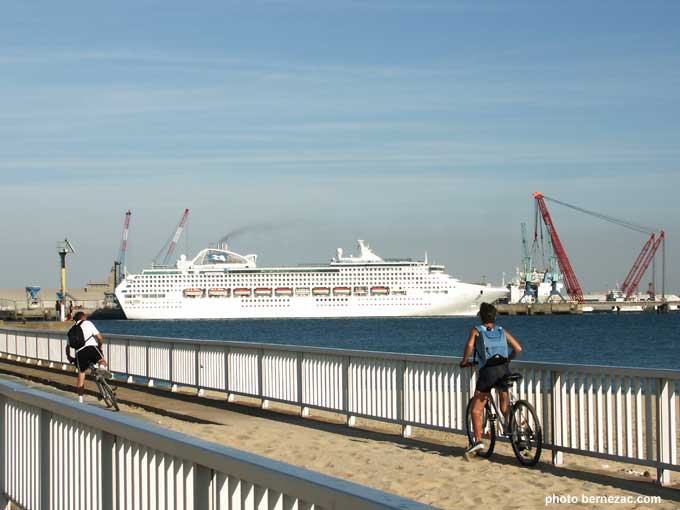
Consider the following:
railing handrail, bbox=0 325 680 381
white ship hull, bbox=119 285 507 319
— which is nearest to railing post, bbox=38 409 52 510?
railing handrail, bbox=0 325 680 381

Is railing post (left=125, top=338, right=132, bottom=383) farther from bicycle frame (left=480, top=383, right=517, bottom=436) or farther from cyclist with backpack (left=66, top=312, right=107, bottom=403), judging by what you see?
bicycle frame (left=480, top=383, right=517, bottom=436)

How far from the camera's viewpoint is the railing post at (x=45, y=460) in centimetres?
530

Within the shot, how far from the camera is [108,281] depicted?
16650 cm

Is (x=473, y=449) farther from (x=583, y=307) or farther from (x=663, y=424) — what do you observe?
(x=583, y=307)

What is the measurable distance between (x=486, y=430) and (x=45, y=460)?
5.33 m

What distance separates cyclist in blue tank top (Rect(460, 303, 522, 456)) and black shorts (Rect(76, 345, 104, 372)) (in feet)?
20.4

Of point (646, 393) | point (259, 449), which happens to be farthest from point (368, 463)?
point (646, 393)

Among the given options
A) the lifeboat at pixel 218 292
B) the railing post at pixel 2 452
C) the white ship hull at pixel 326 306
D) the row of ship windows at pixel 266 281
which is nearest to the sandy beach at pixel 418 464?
the railing post at pixel 2 452

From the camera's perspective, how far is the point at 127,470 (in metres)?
4.26

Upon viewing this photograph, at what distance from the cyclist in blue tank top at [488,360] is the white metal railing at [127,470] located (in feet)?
14.4

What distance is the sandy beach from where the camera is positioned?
304 inches

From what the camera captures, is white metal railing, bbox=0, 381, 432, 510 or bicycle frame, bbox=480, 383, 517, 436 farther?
bicycle frame, bbox=480, 383, 517, 436

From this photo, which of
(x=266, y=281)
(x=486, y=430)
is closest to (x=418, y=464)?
(x=486, y=430)

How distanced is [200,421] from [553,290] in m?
135
